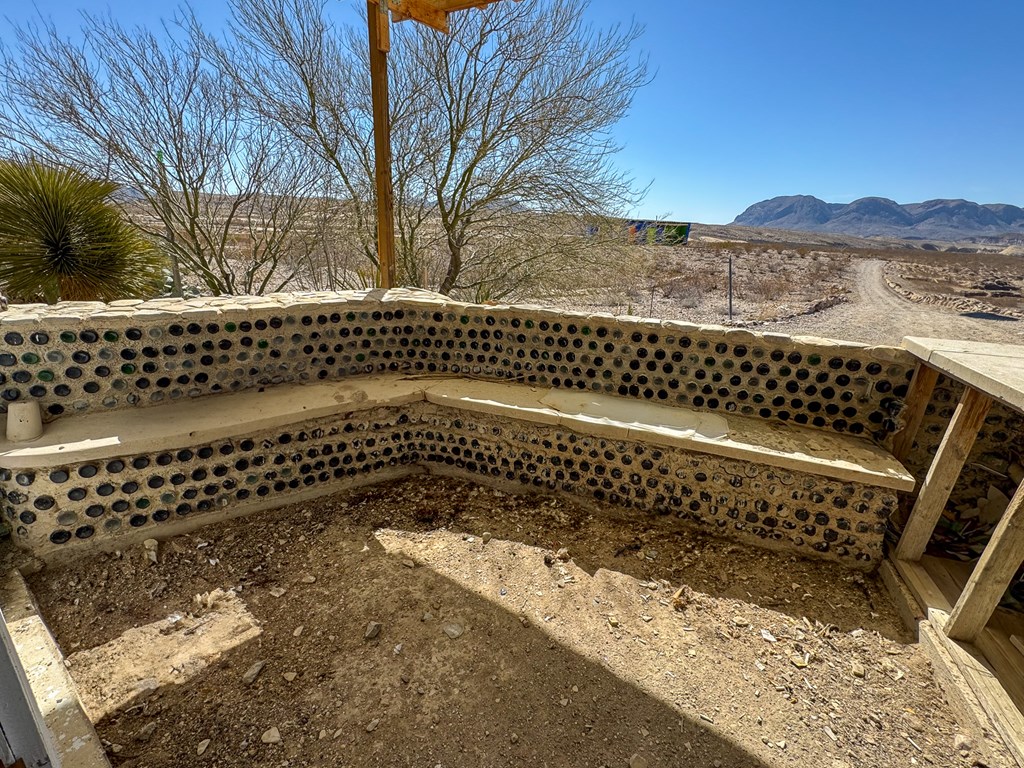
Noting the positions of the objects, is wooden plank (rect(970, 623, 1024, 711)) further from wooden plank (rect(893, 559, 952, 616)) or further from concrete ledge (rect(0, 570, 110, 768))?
concrete ledge (rect(0, 570, 110, 768))

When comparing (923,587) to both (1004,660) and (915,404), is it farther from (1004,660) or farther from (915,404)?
(915,404)

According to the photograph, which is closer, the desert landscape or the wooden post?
the wooden post

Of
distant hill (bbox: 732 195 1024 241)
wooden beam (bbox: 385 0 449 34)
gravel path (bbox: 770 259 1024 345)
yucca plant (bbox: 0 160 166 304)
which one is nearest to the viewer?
wooden beam (bbox: 385 0 449 34)

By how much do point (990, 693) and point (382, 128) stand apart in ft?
21.2

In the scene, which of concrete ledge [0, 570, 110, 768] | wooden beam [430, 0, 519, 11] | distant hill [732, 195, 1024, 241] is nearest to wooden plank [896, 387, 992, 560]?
concrete ledge [0, 570, 110, 768]

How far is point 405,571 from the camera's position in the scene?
10.9ft

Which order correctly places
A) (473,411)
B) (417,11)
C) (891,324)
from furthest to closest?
(891,324)
(417,11)
(473,411)

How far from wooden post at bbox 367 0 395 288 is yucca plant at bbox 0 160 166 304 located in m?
3.29

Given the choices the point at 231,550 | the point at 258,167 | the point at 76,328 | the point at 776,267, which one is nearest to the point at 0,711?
the point at 231,550

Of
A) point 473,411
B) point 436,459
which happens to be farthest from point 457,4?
point 436,459

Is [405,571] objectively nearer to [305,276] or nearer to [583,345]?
[583,345]

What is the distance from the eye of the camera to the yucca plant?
219 inches

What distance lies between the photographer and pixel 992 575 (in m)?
2.48

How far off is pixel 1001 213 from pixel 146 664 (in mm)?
247190
